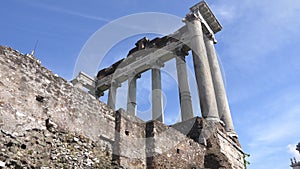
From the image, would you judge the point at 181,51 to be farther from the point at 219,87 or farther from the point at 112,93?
the point at 112,93

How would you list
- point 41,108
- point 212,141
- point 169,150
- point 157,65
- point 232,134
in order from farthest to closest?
point 157,65
point 232,134
point 212,141
point 169,150
point 41,108

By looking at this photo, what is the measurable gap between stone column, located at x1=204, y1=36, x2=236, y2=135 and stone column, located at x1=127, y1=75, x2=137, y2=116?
7.35 meters

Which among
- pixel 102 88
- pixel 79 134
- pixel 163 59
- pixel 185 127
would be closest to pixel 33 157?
pixel 79 134

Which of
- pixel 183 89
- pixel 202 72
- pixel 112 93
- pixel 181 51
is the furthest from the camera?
pixel 112 93

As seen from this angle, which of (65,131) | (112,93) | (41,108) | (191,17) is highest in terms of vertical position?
(191,17)

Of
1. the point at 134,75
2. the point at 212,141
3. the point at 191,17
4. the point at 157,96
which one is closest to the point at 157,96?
the point at 157,96

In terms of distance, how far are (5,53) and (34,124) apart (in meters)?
1.80

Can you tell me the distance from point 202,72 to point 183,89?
2.75 m

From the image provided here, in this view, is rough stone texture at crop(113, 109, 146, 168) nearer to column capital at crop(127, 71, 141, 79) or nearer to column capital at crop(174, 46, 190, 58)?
column capital at crop(174, 46, 190, 58)

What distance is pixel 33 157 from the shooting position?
6.31 meters

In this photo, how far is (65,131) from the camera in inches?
291

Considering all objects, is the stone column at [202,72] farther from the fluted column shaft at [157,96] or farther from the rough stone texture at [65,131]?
the rough stone texture at [65,131]

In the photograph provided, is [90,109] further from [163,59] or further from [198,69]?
[163,59]

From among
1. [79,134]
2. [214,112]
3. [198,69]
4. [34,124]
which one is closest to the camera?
[34,124]
